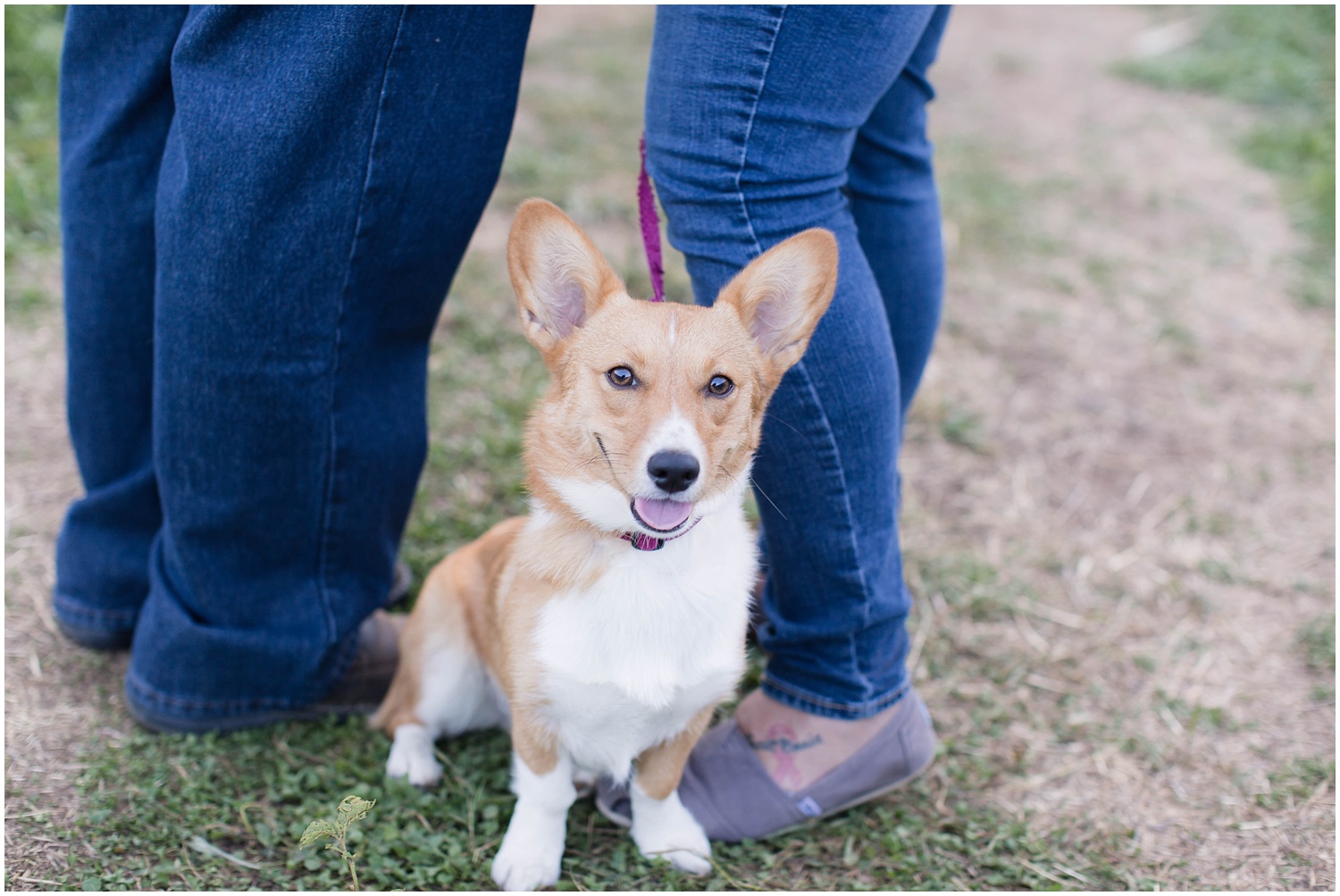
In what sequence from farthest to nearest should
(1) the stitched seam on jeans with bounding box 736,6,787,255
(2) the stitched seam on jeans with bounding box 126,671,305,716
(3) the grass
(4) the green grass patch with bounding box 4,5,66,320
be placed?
(3) the grass
(4) the green grass patch with bounding box 4,5,66,320
(2) the stitched seam on jeans with bounding box 126,671,305,716
(1) the stitched seam on jeans with bounding box 736,6,787,255

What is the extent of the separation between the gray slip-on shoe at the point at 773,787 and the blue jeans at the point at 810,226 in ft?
0.27

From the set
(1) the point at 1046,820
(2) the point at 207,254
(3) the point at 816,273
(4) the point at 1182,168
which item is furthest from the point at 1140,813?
(4) the point at 1182,168

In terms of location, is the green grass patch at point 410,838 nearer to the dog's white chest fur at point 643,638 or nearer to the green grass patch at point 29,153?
the dog's white chest fur at point 643,638

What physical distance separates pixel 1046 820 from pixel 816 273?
125 centimetres

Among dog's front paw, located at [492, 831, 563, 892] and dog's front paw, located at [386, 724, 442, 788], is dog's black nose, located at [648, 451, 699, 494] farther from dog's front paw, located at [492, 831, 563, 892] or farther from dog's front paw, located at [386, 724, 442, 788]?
dog's front paw, located at [386, 724, 442, 788]

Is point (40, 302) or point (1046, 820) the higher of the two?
point (40, 302)

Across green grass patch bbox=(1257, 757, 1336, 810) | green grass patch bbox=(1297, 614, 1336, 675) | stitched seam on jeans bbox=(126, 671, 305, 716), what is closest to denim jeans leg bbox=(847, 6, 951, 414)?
green grass patch bbox=(1257, 757, 1336, 810)

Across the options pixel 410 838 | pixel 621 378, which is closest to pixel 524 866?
pixel 410 838

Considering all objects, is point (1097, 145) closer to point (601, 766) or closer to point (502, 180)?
point (502, 180)

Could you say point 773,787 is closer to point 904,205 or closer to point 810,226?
point 810,226

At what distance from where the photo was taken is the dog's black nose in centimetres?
157

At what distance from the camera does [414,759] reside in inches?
84.4

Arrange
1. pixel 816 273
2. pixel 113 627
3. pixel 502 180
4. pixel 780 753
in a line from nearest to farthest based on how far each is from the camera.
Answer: pixel 816 273 → pixel 780 753 → pixel 113 627 → pixel 502 180

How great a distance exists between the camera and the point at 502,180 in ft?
15.1
